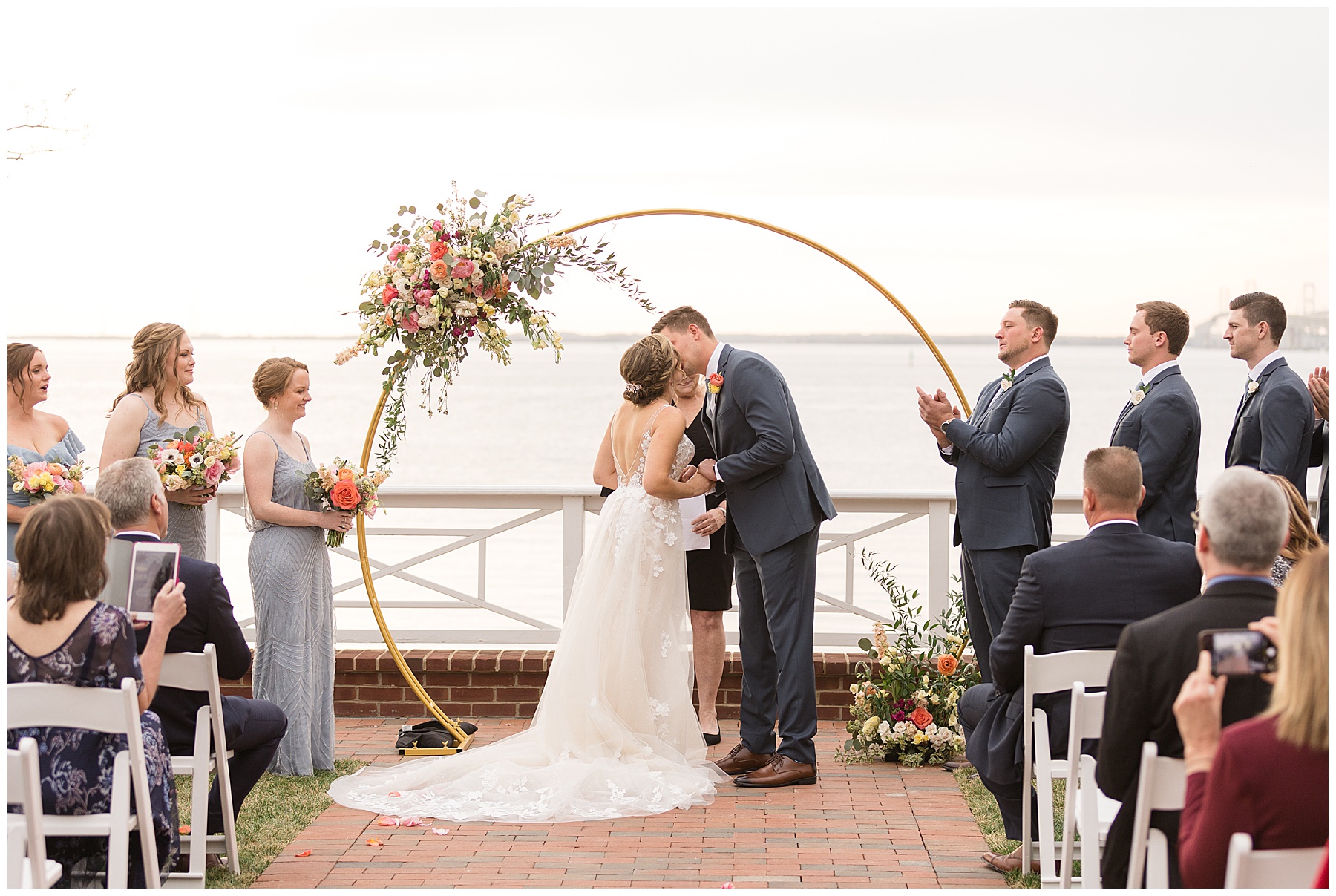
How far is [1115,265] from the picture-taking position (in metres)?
23.7

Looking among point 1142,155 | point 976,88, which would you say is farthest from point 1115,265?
point 976,88

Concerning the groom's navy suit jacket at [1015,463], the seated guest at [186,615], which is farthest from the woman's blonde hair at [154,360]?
the groom's navy suit jacket at [1015,463]

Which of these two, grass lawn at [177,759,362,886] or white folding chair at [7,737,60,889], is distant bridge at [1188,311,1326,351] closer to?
grass lawn at [177,759,362,886]

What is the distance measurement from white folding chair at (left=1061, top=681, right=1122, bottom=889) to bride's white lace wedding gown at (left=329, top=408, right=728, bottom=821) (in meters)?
1.92

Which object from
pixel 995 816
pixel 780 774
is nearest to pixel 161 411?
pixel 780 774

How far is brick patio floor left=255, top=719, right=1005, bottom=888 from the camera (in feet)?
13.4

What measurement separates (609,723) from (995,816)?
161cm

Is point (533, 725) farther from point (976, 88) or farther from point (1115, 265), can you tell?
point (1115, 265)

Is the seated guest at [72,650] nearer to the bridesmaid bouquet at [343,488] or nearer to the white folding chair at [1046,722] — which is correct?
the bridesmaid bouquet at [343,488]

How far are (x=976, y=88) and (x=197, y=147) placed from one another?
11789 millimetres

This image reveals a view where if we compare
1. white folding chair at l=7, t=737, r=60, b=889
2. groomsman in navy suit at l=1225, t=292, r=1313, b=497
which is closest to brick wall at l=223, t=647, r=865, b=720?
groomsman in navy suit at l=1225, t=292, r=1313, b=497

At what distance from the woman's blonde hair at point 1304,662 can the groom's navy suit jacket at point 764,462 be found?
10.0 feet

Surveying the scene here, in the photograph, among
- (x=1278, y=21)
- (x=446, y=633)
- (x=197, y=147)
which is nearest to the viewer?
(x=1278, y=21)

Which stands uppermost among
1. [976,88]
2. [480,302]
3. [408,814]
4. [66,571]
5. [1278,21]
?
[976,88]
